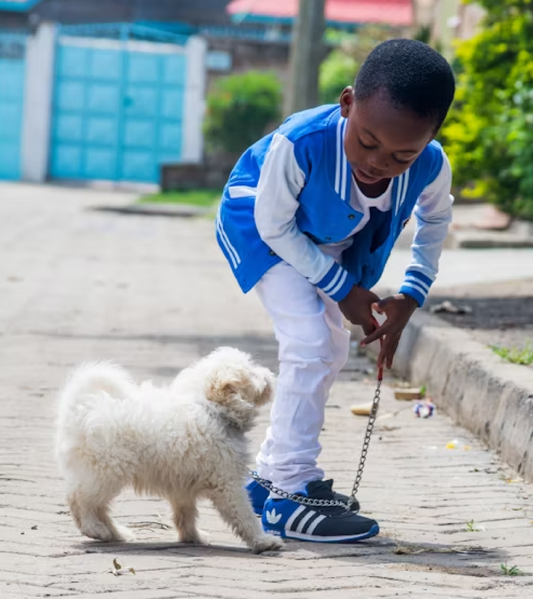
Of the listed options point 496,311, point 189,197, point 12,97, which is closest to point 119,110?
point 12,97

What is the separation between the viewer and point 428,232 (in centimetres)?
455

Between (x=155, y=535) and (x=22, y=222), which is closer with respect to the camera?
(x=155, y=535)

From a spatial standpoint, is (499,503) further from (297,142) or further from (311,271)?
(297,142)

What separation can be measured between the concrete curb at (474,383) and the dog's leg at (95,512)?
185 centimetres

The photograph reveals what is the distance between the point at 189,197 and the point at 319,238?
20.1 meters

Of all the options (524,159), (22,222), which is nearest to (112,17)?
(22,222)

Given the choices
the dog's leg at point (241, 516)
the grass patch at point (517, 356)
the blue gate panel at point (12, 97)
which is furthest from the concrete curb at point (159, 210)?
the dog's leg at point (241, 516)

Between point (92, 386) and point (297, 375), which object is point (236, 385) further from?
point (92, 386)

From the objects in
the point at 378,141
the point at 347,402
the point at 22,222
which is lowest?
the point at 22,222

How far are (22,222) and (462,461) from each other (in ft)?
45.3

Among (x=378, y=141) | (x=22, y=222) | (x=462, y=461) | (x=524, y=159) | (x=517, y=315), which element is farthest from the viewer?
(x=22, y=222)

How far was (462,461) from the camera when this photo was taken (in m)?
5.30

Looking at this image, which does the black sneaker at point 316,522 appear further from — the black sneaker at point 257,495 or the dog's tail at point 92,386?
the dog's tail at point 92,386

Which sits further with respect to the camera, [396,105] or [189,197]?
[189,197]
